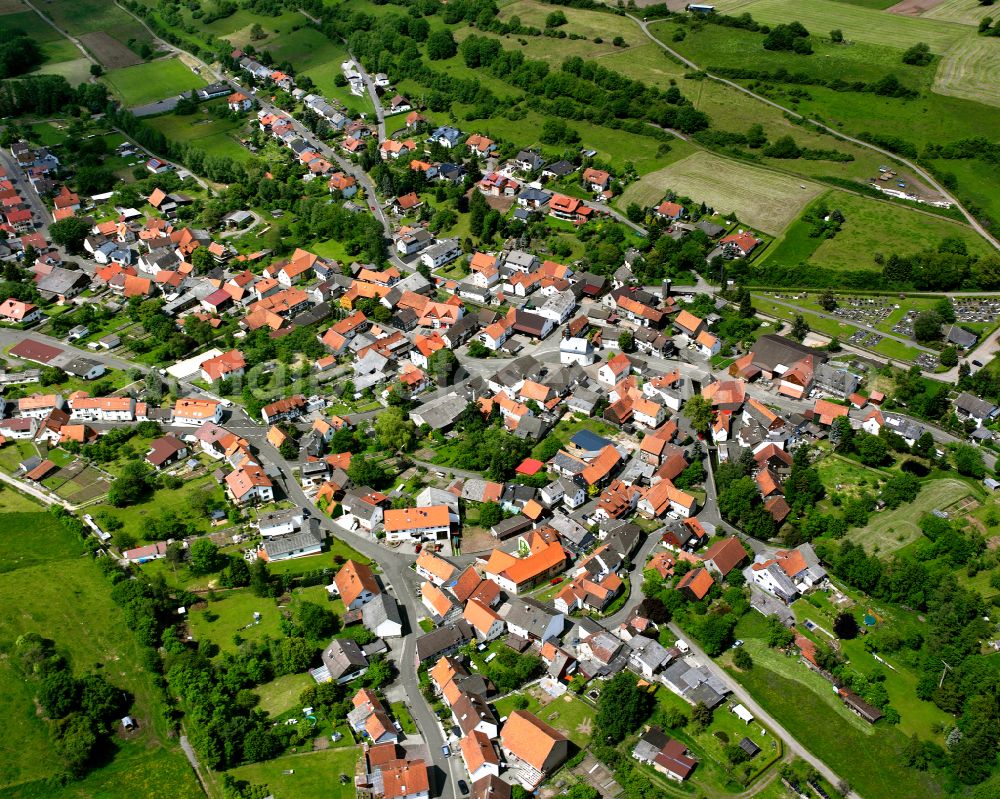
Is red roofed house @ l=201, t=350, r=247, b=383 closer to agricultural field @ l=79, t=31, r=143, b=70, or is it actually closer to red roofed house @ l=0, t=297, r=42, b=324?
red roofed house @ l=0, t=297, r=42, b=324

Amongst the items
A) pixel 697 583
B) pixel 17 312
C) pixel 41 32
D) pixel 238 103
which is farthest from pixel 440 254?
pixel 41 32

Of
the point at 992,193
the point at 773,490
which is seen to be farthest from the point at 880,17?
Result: the point at 773,490

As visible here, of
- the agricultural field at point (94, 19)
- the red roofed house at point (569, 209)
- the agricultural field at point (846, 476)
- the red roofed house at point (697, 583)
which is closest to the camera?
the red roofed house at point (697, 583)

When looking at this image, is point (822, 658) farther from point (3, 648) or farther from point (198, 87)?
point (198, 87)

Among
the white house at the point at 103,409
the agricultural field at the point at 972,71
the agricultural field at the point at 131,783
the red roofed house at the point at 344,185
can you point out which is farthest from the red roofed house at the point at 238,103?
the agricultural field at the point at 131,783

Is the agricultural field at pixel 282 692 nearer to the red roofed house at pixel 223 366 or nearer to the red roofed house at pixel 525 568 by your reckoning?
the red roofed house at pixel 525 568

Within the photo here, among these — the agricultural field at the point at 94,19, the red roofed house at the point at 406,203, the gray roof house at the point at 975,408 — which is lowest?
the gray roof house at the point at 975,408
